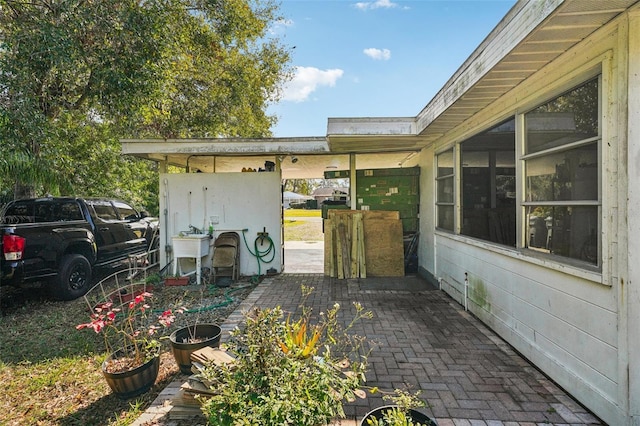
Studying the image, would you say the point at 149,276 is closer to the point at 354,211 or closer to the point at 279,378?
the point at 354,211

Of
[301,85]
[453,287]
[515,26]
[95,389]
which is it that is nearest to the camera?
[515,26]

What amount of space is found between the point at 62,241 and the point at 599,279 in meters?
6.69

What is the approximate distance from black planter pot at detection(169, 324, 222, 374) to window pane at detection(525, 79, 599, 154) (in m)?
3.43

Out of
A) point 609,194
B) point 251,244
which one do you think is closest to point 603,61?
point 609,194

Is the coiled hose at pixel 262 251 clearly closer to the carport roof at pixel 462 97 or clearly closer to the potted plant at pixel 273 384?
the carport roof at pixel 462 97

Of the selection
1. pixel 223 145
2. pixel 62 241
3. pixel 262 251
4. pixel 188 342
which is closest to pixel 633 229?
pixel 188 342

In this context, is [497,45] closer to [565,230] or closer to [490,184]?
[565,230]

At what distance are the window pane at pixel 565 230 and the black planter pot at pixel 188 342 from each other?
307 centimetres

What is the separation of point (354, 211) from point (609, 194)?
4713 millimetres

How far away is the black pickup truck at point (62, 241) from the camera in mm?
4559

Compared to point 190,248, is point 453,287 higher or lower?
lower

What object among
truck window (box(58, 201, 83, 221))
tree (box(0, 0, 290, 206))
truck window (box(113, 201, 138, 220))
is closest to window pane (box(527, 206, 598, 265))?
tree (box(0, 0, 290, 206))

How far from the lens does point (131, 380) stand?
8.28 feet

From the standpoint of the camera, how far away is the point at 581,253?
7.94 feet
